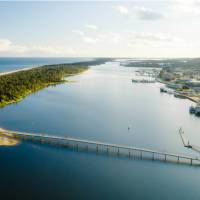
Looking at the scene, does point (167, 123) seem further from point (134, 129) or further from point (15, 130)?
point (15, 130)

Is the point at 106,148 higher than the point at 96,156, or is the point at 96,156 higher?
the point at 106,148

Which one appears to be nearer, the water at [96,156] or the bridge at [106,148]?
the water at [96,156]

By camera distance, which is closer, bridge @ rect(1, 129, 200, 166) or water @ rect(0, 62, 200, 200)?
water @ rect(0, 62, 200, 200)

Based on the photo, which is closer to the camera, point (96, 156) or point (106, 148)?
point (96, 156)
